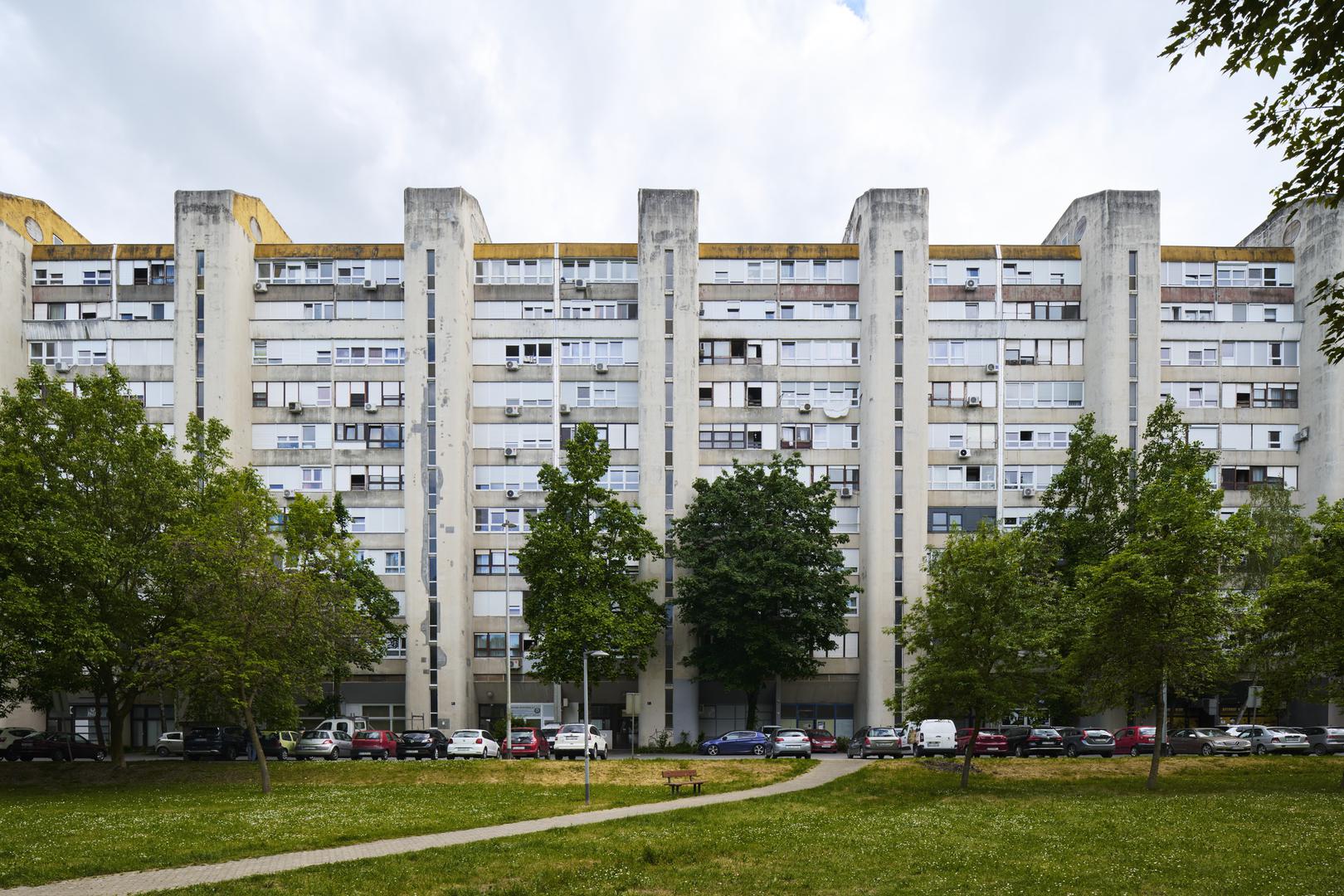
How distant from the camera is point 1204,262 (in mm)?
61375

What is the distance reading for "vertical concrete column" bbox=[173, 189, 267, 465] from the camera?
58.3 metres

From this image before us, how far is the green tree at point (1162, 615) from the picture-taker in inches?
1173

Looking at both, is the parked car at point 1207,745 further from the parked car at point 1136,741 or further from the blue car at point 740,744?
the blue car at point 740,744

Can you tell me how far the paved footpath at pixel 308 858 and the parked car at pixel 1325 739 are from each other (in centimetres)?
3260

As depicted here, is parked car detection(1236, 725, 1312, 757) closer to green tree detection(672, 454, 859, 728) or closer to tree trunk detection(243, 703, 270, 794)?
green tree detection(672, 454, 859, 728)

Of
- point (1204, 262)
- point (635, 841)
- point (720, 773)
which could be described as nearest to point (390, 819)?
point (635, 841)

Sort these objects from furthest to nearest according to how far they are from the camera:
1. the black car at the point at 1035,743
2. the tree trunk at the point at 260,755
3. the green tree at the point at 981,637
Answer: the black car at the point at 1035,743
the green tree at the point at 981,637
the tree trunk at the point at 260,755

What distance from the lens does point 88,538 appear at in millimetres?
34688

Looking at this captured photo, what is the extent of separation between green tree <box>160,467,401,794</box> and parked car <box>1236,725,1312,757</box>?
3970 cm

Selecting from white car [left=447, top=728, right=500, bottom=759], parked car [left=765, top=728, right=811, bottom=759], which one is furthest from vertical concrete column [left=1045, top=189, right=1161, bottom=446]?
white car [left=447, top=728, right=500, bottom=759]

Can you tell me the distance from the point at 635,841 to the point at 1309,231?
58.8 meters

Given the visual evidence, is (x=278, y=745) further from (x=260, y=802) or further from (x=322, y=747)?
(x=260, y=802)

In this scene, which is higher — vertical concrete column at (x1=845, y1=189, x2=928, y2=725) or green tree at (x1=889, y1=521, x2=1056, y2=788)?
vertical concrete column at (x1=845, y1=189, x2=928, y2=725)

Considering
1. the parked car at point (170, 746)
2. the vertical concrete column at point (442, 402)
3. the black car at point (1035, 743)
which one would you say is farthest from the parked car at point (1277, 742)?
the parked car at point (170, 746)
